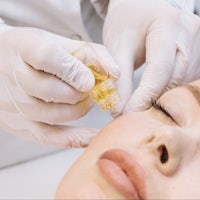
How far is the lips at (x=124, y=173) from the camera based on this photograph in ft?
2.49

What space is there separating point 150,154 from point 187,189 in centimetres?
10

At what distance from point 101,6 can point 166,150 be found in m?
0.75

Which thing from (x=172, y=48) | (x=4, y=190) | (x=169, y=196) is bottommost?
(x=4, y=190)

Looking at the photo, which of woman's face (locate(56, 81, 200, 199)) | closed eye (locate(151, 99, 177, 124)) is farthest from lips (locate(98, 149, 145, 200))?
closed eye (locate(151, 99, 177, 124))

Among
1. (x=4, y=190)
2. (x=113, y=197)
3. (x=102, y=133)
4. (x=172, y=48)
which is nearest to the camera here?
(x=113, y=197)

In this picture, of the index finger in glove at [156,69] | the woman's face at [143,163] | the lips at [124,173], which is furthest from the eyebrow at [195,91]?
the lips at [124,173]

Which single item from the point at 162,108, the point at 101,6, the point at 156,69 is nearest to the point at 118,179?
the point at 162,108

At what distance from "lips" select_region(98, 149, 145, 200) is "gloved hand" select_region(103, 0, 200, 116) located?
0.27m

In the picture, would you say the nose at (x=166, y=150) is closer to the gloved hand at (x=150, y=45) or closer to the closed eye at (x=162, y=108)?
the closed eye at (x=162, y=108)

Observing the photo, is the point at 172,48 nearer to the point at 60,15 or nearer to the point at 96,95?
the point at 96,95

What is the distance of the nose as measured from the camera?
790 millimetres

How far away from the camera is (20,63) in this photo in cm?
97

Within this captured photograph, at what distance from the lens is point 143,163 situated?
79 cm

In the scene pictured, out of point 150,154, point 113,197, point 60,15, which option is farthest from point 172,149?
point 60,15
